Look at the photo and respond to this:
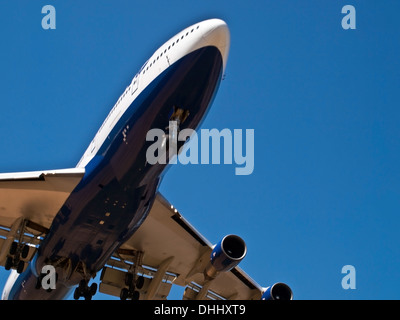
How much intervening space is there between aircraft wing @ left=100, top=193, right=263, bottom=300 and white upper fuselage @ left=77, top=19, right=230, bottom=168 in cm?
367

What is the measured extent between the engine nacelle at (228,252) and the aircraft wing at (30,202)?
5704 millimetres

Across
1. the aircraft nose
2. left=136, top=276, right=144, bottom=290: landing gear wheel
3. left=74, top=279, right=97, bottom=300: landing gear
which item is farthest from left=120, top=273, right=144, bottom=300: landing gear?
the aircraft nose

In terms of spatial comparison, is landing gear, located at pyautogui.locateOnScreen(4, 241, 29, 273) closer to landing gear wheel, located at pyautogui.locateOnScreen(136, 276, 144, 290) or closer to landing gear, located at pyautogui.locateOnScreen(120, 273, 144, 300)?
landing gear, located at pyautogui.locateOnScreen(120, 273, 144, 300)

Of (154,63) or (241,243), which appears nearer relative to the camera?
(154,63)

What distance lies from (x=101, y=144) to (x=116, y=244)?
320 centimetres

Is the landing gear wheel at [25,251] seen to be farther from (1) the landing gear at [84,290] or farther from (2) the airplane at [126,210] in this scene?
(1) the landing gear at [84,290]

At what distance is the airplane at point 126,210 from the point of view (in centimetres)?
1816

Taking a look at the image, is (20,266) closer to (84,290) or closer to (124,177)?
(84,290)

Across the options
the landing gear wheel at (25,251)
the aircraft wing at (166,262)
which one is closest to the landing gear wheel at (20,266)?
the landing gear wheel at (25,251)

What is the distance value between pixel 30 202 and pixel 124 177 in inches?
181
